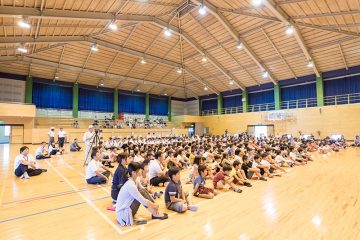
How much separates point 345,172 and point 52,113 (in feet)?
84.7

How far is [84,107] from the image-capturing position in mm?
25797

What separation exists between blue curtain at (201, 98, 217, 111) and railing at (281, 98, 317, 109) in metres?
10.4

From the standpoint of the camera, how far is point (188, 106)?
36.0 meters

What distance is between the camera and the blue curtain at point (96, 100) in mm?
25688

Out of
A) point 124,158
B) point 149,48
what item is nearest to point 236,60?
point 149,48

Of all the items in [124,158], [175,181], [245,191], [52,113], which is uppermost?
[52,113]

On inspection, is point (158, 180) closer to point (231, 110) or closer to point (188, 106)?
point (231, 110)

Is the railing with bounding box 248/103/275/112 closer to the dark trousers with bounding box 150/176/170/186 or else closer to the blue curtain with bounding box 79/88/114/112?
the blue curtain with bounding box 79/88/114/112

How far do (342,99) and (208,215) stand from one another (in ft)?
78.1

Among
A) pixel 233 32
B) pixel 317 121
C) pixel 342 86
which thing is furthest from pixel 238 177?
pixel 342 86

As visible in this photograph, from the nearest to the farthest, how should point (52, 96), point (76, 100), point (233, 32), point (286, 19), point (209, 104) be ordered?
point (286, 19) → point (233, 32) → point (52, 96) → point (76, 100) → point (209, 104)

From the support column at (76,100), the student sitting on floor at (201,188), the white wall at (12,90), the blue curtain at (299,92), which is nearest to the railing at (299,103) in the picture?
the blue curtain at (299,92)

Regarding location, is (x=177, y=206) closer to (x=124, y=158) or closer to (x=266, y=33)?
(x=124, y=158)

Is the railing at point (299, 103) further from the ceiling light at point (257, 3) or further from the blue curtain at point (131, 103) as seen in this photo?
the blue curtain at point (131, 103)
